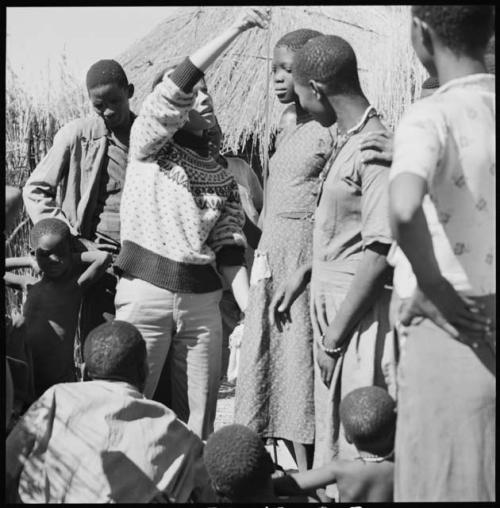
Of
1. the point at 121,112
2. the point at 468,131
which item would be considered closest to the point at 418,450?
the point at 468,131

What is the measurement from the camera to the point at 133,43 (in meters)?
11.2

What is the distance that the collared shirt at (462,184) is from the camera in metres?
3.13

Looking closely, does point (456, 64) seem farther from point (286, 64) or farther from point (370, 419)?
point (286, 64)

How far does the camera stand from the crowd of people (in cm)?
320

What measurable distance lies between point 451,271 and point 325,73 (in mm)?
1260

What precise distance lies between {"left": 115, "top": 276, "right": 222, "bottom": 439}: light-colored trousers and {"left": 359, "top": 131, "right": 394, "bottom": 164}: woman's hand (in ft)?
4.20

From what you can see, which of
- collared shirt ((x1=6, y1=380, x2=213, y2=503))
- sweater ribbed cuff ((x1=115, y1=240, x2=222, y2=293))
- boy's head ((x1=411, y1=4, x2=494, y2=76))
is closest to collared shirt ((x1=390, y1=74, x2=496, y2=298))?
boy's head ((x1=411, y1=4, x2=494, y2=76))

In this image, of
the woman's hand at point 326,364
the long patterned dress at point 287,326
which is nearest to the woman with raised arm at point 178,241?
the long patterned dress at point 287,326

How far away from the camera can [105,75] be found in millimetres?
5359

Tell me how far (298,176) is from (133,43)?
6797mm

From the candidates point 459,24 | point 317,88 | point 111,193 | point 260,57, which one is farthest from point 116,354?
point 260,57

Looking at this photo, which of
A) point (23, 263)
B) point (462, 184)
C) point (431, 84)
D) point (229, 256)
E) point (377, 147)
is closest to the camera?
point (462, 184)

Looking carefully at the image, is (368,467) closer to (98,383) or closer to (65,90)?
(98,383)

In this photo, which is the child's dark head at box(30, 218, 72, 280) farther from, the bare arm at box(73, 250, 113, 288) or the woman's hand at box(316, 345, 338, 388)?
the woman's hand at box(316, 345, 338, 388)
